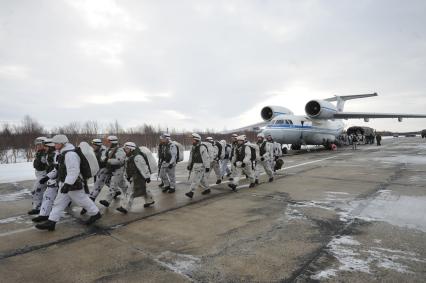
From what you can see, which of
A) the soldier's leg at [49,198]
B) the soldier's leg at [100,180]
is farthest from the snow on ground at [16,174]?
Result: the soldier's leg at [49,198]

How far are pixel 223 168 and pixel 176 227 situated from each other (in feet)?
20.6

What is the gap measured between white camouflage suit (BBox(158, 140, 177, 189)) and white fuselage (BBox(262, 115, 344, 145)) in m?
13.0

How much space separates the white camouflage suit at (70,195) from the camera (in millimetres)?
5270

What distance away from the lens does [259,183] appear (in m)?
9.95

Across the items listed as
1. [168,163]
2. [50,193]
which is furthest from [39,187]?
[168,163]

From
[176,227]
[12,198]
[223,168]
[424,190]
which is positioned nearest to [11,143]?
[12,198]

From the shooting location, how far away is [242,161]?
9000 mm

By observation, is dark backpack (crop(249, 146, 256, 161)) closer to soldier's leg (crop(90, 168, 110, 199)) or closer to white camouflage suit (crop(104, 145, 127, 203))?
white camouflage suit (crop(104, 145, 127, 203))

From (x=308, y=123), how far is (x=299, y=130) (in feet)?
4.73

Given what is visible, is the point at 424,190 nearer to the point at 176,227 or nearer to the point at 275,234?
the point at 275,234

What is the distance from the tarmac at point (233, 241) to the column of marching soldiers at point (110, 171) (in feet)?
1.22

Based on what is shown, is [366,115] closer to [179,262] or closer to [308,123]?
[308,123]

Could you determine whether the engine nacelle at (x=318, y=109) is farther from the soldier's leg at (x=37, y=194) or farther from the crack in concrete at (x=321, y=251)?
the soldier's leg at (x=37, y=194)

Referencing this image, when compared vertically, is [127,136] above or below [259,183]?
above
